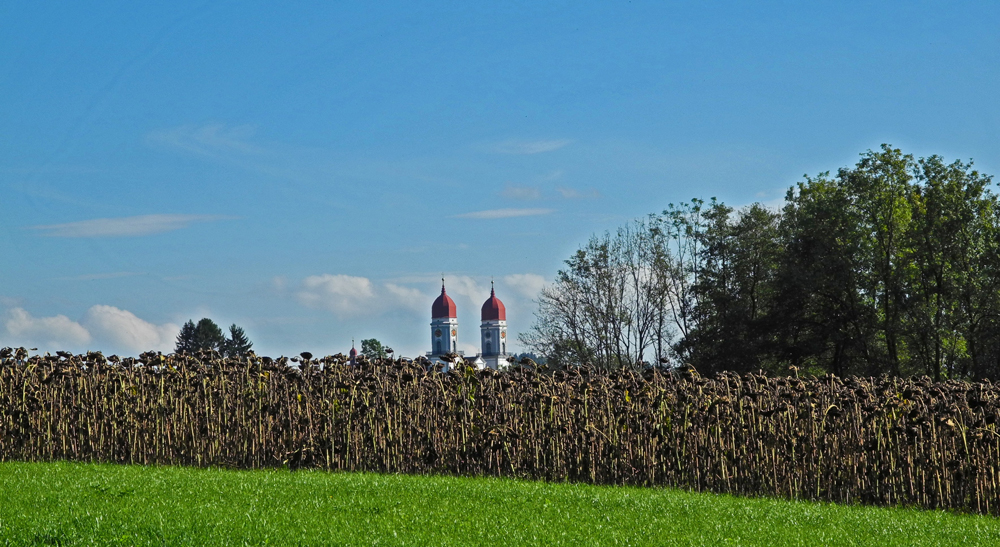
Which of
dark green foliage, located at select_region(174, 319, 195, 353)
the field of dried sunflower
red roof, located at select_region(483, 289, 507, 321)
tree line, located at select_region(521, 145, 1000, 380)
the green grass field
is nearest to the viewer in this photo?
the green grass field

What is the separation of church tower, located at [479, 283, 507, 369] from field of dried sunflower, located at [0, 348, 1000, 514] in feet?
414

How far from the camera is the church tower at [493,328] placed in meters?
141

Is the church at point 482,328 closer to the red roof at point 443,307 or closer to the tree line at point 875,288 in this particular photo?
the red roof at point 443,307

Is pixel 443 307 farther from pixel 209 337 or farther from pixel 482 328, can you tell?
pixel 209 337

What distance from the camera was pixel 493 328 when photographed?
465 feet

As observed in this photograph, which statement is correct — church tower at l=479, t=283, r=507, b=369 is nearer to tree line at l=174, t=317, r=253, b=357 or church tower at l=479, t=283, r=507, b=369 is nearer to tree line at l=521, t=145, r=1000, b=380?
tree line at l=174, t=317, r=253, b=357

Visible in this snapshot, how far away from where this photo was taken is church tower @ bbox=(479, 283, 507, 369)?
14100 centimetres

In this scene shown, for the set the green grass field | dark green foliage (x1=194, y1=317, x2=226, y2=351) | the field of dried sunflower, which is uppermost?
dark green foliage (x1=194, y1=317, x2=226, y2=351)

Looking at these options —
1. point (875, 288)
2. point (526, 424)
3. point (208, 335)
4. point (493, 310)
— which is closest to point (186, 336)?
point (208, 335)

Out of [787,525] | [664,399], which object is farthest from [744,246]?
[787,525]

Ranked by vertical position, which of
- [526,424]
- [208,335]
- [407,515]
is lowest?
[407,515]

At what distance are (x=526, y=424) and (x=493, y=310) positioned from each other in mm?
128971

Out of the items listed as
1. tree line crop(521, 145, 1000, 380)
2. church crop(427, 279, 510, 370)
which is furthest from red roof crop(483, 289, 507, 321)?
tree line crop(521, 145, 1000, 380)

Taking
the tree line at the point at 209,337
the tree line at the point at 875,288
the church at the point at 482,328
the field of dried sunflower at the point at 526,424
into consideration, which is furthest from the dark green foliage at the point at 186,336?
the field of dried sunflower at the point at 526,424
